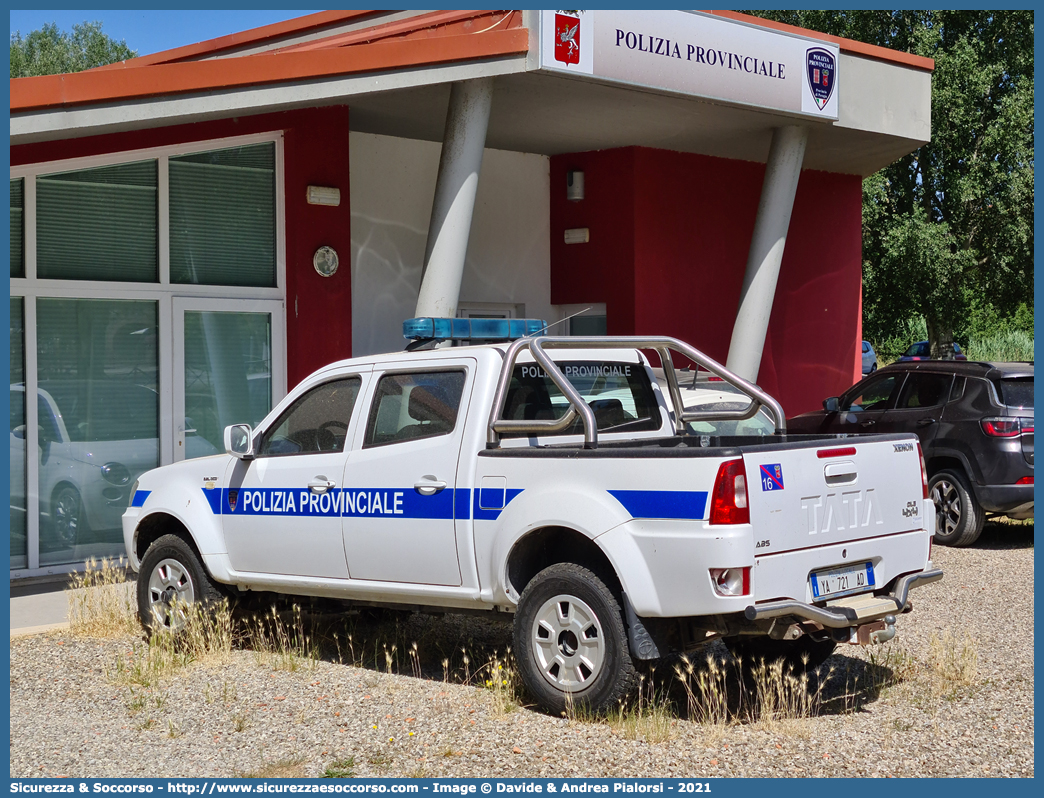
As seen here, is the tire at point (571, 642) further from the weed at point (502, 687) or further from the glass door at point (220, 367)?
the glass door at point (220, 367)

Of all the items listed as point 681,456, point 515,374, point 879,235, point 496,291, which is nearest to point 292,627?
point 515,374


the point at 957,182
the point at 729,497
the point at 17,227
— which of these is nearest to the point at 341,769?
the point at 729,497

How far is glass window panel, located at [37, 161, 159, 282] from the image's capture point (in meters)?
10.4

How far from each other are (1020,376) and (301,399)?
7531 mm

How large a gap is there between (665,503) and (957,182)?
84.7 ft

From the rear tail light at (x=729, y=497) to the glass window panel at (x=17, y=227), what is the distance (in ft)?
23.6

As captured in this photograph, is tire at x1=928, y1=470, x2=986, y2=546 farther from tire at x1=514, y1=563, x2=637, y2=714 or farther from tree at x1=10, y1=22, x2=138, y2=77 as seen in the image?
tree at x1=10, y1=22, x2=138, y2=77

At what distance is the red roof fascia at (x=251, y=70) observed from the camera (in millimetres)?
8867

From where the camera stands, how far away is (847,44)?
13.1 m

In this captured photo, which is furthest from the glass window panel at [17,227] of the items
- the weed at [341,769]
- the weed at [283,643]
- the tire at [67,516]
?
the weed at [341,769]

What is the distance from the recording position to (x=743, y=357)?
13.6 metres

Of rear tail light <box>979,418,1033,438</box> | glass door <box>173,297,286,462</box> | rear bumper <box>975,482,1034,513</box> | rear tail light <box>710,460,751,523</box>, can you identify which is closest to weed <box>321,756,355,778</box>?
rear tail light <box>710,460,751,523</box>

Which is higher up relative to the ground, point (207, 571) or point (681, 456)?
point (681, 456)

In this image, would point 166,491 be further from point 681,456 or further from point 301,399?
point 681,456
